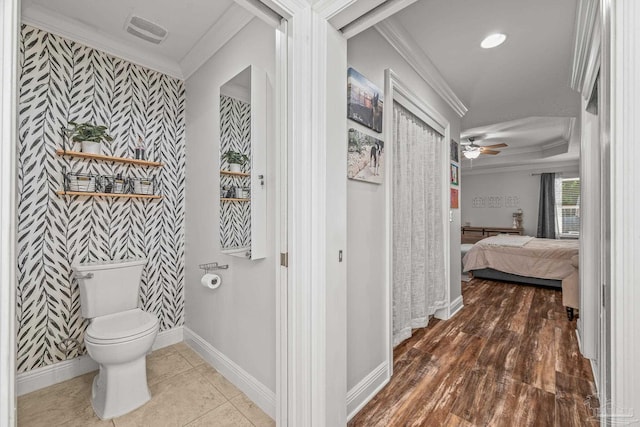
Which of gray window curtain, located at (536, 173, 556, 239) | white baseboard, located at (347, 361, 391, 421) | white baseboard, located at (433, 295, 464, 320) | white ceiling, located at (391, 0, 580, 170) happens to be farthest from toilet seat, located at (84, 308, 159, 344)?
gray window curtain, located at (536, 173, 556, 239)

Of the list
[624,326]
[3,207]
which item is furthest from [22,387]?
[624,326]

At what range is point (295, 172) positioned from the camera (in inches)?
51.3

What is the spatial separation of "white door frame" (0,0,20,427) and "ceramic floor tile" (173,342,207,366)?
184cm

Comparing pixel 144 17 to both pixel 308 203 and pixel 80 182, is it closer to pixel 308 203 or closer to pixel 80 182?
pixel 80 182

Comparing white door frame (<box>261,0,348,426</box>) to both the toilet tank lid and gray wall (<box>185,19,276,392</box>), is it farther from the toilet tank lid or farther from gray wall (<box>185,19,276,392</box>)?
the toilet tank lid

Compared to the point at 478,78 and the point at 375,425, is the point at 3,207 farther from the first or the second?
the point at 478,78

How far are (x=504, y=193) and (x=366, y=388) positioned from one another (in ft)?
26.7

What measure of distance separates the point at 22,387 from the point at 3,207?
217cm

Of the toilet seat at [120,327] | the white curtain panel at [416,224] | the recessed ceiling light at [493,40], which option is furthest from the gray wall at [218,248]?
the recessed ceiling light at [493,40]

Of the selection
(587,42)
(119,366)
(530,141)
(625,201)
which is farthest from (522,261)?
(119,366)

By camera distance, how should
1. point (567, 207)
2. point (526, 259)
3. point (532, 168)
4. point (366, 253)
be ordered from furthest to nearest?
1. point (532, 168)
2. point (567, 207)
3. point (526, 259)
4. point (366, 253)

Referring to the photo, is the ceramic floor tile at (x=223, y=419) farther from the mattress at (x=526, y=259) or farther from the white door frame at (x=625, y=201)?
the mattress at (x=526, y=259)

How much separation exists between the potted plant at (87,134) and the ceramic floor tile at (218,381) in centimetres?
184

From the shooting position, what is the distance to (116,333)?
5.64 feet
